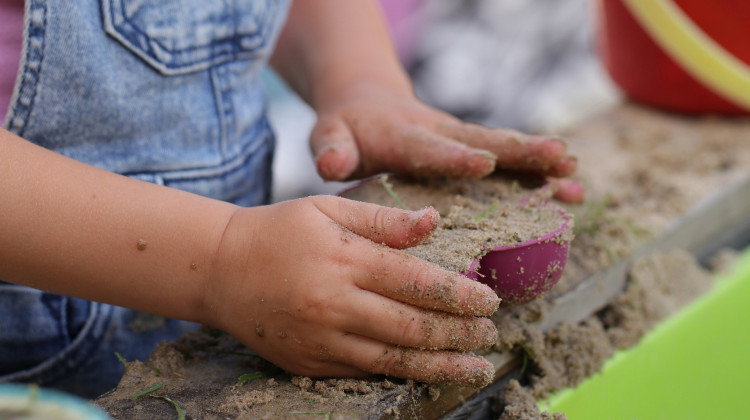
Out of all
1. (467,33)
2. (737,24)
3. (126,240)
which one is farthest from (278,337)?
(467,33)

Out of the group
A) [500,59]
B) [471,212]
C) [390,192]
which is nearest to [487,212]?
[471,212]

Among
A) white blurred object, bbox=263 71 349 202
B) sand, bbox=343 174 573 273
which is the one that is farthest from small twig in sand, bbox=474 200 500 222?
white blurred object, bbox=263 71 349 202

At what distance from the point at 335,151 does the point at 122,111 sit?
0.98 ft

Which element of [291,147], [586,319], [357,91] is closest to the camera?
[586,319]

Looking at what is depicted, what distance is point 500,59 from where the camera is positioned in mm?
3490

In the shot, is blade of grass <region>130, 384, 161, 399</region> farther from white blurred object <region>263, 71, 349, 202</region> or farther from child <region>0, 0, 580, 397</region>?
white blurred object <region>263, 71, 349, 202</region>

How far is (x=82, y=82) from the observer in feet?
2.80

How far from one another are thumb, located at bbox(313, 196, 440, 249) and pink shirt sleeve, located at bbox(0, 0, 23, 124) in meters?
0.43

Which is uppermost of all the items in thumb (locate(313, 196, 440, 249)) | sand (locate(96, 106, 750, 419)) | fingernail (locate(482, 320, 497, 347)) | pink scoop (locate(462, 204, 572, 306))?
thumb (locate(313, 196, 440, 249))

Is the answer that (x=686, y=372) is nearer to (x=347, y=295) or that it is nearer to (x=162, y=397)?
(x=347, y=295)

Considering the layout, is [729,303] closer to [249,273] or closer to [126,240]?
[249,273]

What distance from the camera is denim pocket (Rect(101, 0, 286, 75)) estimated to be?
2.88 ft

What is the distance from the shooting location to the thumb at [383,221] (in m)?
0.71

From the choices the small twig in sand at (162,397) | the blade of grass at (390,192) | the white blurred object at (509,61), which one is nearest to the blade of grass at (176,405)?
the small twig in sand at (162,397)
